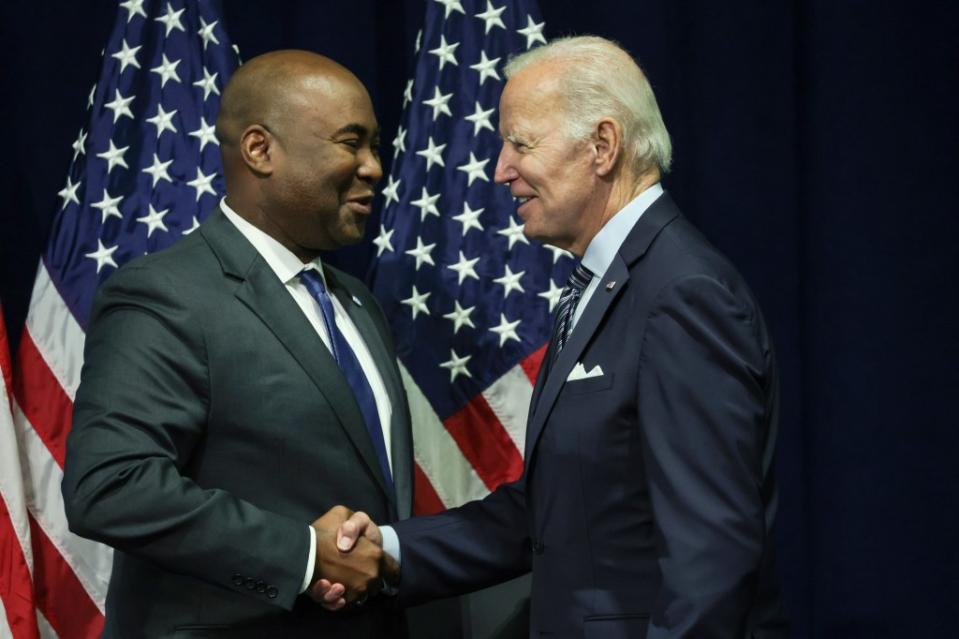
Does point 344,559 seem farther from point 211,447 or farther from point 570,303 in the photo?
point 570,303

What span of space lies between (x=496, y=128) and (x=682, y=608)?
61.5 inches

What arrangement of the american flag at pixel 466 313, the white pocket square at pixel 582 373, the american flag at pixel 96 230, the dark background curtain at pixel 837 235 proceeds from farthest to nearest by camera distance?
the dark background curtain at pixel 837 235, the american flag at pixel 466 313, the american flag at pixel 96 230, the white pocket square at pixel 582 373

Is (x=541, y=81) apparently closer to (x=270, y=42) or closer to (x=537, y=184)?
(x=537, y=184)

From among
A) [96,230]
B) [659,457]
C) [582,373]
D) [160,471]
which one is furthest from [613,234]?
[96,230]

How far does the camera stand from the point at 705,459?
178 centimetres

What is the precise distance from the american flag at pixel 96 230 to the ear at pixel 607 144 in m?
1.15

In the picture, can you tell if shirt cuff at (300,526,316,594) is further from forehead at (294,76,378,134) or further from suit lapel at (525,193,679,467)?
forehead at (294,76,378,134)

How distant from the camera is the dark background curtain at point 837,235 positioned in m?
3.35

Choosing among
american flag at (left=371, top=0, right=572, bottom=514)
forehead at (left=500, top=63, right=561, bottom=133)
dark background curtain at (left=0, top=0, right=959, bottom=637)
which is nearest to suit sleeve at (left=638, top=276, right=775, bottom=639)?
forehead at (left=500, top=63, right=561, bottom=133)

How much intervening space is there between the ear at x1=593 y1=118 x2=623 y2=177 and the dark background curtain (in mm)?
1426

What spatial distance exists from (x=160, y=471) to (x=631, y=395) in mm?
760

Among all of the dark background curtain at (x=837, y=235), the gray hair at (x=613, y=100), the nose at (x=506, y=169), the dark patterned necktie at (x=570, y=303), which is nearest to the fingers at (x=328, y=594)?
the dark patterned necktie at (x=570, y=303)

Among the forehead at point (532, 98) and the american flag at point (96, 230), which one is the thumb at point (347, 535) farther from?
the american flag at point (96, 230)

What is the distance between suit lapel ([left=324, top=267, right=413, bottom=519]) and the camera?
242 centimetres
